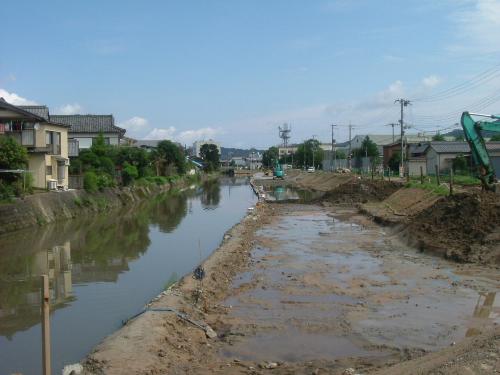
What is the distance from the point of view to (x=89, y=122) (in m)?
61.8

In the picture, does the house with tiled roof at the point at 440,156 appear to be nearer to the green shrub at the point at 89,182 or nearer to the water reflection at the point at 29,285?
the green shrub at the point at 89,182

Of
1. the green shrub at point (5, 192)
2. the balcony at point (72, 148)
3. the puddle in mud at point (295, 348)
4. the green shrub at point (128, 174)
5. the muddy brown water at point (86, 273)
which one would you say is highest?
the balcony at point (72, 148)

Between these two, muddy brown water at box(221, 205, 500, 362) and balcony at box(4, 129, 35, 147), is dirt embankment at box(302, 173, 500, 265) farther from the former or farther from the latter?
balcony at box(4, 129, 35, 147)

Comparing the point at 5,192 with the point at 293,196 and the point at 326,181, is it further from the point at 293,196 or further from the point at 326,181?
the point at 326,181

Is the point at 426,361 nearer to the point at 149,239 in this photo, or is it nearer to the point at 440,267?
the point at 440,267

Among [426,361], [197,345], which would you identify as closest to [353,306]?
[197,345]

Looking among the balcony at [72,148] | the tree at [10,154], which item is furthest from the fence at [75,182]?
the tree at [10,154]

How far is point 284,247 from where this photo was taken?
69.4 ft

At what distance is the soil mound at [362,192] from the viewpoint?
40903 mm

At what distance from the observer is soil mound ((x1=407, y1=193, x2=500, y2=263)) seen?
56.8ft

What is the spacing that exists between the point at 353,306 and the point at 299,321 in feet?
5.85

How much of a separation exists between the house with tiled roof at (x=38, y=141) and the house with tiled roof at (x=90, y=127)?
23.5 m

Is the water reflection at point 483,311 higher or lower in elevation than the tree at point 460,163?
lower

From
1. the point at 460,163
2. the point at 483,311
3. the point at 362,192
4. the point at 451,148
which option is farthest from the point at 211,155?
the point at 483,311
